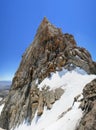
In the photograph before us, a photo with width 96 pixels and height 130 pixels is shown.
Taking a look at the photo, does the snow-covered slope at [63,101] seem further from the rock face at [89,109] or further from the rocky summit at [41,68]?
the rock face at [89,109]

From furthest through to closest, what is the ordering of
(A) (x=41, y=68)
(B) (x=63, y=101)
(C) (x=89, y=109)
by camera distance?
(A) (x=41, y=68) < (B) (x=63, y=101) < (C) (x=89, y=109)

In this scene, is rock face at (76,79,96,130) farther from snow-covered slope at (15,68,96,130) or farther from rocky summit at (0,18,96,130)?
rocky summit at (0,18,96,130)

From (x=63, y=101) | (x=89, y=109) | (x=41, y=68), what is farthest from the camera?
(x=41, y=68)

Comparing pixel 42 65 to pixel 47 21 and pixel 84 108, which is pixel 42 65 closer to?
pixel 47 21

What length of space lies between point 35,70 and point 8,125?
33.9ft

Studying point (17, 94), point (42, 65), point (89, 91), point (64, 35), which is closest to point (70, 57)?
point (42, 65)

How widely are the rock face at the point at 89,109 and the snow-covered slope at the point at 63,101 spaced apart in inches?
54.3

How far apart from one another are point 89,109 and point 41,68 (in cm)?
2440

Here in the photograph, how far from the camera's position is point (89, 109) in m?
25.2

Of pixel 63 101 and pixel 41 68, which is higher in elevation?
pixel 41 68

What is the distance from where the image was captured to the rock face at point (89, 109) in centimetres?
2257

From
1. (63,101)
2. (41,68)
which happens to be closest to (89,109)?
(63,101)

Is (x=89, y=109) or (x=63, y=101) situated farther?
(x=63, y=101)

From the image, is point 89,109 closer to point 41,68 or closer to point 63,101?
point 63,101
